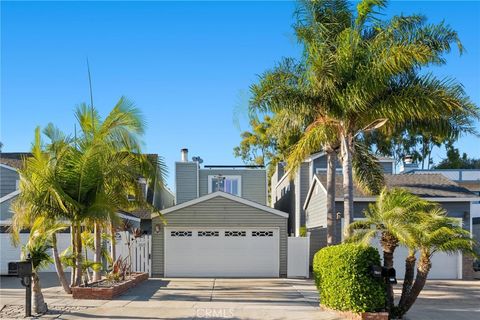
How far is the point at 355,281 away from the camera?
9.93 meters

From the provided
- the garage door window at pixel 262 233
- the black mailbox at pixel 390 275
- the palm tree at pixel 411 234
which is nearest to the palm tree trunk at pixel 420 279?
the palm tree at pixel 411 234

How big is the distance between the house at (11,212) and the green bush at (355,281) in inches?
326

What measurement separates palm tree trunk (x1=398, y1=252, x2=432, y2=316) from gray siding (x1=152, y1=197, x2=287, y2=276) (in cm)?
930

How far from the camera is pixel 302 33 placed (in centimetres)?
1496

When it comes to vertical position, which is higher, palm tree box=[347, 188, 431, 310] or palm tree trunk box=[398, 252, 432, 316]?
palm tree box=[347, 188, 431, 310]

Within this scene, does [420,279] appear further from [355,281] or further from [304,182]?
[304,182]

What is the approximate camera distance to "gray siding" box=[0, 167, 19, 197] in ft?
80.7

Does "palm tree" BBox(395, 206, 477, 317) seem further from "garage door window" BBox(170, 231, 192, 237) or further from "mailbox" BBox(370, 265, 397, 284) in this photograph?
"garage door window" BBox(170, 231, 192, 237)

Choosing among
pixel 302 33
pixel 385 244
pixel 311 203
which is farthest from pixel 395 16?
pixel 311 203

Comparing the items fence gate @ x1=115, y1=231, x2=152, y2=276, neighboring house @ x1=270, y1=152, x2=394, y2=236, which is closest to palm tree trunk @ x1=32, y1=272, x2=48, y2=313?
fence gate @ x1=115, y1=231, x2=152, y2=276

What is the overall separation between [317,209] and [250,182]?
6027 mm

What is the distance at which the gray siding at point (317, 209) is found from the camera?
2055cm

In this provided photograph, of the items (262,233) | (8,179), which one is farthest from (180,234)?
(8,179)

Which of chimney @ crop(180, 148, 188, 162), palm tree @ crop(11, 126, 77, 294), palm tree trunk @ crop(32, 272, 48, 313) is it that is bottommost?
palm tree trunk @ crop(32, 272, 48, 313)
